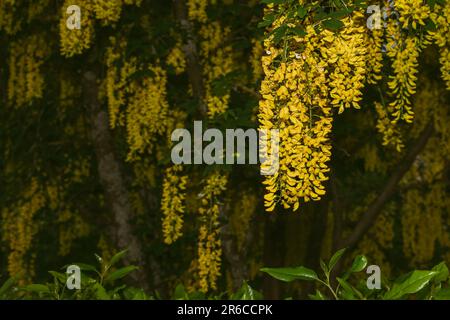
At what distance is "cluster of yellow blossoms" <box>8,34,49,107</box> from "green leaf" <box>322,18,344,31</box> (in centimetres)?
537

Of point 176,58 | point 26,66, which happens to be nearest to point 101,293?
point 176,58

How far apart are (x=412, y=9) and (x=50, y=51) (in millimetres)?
5384

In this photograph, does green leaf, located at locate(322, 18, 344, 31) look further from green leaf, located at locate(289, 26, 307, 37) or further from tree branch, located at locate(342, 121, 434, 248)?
tree branch, located at locate(342, 121, 434, 248)

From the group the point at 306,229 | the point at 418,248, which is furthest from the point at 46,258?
the point at 418,248

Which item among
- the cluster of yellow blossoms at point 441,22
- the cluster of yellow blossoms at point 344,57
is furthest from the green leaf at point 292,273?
the cluster of yellow blossoms at point 441,22

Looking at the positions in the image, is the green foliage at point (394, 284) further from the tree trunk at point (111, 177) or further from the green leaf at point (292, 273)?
the tree trunk at point (111, 177)

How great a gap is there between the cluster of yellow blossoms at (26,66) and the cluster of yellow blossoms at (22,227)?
40.0 inches

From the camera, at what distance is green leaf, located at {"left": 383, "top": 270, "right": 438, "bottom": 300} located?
2545 mm

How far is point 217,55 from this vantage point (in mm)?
6754

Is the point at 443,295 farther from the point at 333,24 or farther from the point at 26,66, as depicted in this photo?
the point at 26,66

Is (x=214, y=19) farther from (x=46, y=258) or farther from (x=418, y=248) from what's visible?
(x=46, y=258)

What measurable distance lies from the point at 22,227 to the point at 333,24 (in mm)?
5794

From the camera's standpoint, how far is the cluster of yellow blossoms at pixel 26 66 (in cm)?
797

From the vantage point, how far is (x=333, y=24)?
3.20 metres
